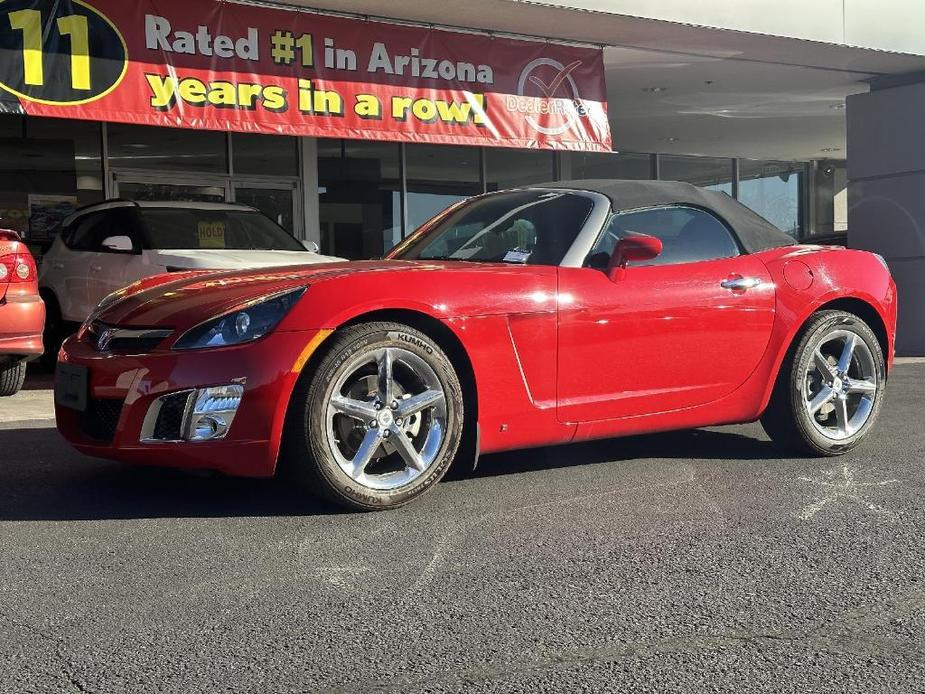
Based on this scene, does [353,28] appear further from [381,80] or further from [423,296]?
[423,296]

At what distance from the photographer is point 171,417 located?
13.1ft

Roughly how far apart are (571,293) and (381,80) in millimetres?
6949

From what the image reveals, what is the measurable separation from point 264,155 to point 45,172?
2.92m

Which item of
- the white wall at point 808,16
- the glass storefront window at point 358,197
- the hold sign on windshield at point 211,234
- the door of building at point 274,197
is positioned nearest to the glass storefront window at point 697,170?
the glass storefront window at point 358,197

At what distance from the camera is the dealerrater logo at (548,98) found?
462 inches

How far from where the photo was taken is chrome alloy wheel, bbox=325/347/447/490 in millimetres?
4078

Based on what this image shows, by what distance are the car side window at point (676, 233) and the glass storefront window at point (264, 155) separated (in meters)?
10.9

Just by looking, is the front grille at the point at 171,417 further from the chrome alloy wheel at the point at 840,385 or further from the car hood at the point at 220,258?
the car hood at the point at 220,258

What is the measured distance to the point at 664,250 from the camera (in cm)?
505

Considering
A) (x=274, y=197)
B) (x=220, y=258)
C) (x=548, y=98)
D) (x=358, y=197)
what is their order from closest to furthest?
(x=220, y=258) → (x=548, y=98) → (x=274, y=197) → (x=358, y=197)

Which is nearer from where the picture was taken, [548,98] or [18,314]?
[18,314]

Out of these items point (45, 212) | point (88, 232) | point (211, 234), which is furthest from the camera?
point (45, 212)

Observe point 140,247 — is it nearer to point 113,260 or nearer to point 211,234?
point 113,260

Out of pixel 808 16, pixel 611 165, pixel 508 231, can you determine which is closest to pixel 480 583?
pixel 508 231
